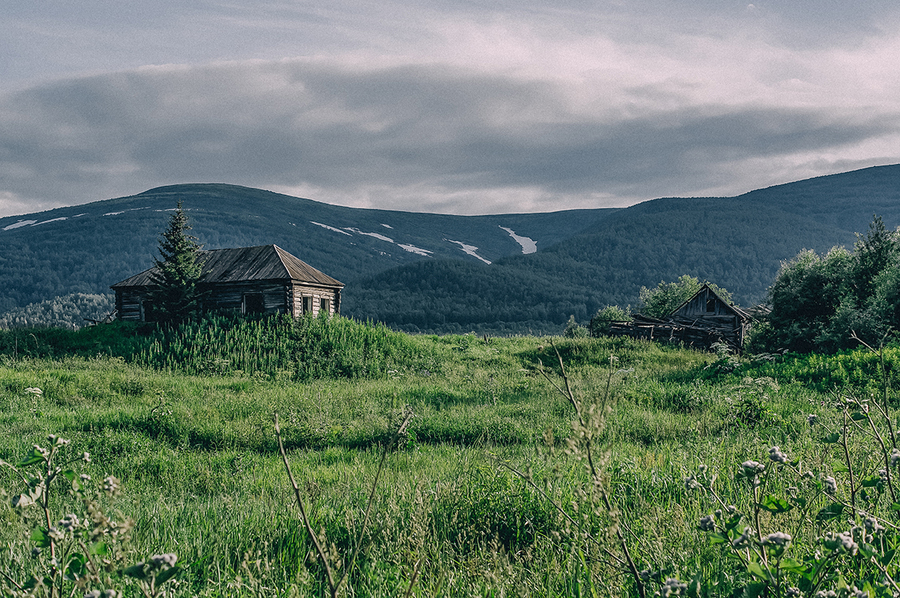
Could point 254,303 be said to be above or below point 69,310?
above

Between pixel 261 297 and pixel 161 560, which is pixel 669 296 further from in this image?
pixel 161 560

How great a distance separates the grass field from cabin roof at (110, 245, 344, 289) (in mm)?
6339

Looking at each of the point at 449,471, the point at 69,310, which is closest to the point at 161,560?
the point at 449,471

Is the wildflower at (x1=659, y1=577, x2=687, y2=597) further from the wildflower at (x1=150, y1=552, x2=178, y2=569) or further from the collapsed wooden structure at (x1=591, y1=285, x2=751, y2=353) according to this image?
the collapsed wooden structure at (x1=591, y1=285, x2=751, y2=353)

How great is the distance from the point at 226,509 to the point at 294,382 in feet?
42.8

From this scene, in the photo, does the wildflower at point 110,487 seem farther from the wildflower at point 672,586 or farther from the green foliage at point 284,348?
the green foliage at point 284,348

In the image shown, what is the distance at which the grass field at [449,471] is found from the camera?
2291 mm

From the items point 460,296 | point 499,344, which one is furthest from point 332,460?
point 460,296

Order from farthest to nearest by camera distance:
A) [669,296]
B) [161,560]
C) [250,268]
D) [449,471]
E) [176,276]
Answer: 1. [669,296]
2. [250,268]
3. [176,276]
4. [449,471]
5. [161,560]

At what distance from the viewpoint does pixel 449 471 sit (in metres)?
6.11

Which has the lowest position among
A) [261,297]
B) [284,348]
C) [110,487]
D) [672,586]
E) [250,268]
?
[284,348]

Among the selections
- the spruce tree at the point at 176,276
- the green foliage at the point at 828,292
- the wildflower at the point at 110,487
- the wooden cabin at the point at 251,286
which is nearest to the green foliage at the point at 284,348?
the spruce tree at the point at 176,276

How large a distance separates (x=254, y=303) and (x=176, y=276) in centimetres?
408

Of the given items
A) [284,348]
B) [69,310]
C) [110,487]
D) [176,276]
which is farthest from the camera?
[69,310]
